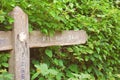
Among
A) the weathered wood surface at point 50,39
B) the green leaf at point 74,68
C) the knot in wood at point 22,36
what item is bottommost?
the green leaf at point 74,68

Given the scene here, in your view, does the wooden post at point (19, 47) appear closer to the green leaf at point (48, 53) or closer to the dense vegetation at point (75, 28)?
the dense vegetation at point (75, 28)

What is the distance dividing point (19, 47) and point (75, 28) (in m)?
0.77

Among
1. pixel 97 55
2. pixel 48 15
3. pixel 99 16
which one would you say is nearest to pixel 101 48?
pixel 97 55

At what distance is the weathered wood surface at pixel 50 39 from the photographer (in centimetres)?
218

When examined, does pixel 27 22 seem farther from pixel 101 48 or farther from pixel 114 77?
pixel 114 77

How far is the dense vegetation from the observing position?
237 centimetres

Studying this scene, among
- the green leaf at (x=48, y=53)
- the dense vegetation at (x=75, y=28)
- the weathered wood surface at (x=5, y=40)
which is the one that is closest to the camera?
the weathered wood surface at (x=5, y=40)

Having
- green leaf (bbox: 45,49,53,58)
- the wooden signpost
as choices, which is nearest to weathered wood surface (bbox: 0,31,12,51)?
the wooden signpost

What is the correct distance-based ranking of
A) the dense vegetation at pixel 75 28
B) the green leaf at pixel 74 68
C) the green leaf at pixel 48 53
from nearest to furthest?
the dense vegetation at pixel 75 28
the green leaf at pixel 48 53
the green leaf at pixel 74 68

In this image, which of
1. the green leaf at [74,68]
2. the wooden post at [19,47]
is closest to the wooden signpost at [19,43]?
the wooden post at [19,47]

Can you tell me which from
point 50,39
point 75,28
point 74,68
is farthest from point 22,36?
point 74,68

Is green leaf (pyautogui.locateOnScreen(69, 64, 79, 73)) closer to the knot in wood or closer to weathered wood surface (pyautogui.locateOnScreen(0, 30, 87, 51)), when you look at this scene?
weathered wood surface (pyautogui.locateOnScreen(0, 30, 87, 51))

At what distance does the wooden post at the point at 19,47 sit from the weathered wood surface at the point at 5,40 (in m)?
0.03

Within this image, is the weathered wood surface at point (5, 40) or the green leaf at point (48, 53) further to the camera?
the green leaf at point (48, 53)
